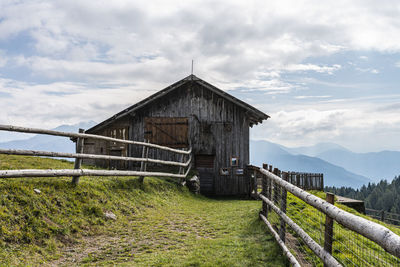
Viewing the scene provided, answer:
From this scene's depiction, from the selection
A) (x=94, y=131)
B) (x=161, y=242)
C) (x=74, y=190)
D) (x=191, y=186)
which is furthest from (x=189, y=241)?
(x=94, y=131)

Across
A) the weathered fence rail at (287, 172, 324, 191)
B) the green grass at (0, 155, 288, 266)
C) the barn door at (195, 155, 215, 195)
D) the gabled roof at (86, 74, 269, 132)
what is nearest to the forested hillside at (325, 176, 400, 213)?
the weathered fence rail at (287, 172, 324, 191)

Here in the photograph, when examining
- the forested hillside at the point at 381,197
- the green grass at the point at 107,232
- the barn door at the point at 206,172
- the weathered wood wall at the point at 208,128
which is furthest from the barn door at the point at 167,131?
the forested hillside at the point at 381,197

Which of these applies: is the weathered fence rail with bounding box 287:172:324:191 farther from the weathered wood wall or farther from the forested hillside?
the forested hillside

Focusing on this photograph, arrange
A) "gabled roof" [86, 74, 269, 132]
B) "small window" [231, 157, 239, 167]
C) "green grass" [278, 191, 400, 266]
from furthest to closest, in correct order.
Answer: "small window" [231, 157, 239, 167], "gabled roof" [86, 74, 269, 132], "green grass" [278, 191, 400, 266]

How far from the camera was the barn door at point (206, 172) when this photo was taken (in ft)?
62.4

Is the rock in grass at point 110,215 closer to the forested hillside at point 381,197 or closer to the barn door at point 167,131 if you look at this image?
the barn door at point 167,131

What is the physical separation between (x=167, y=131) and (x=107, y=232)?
40.0 ft

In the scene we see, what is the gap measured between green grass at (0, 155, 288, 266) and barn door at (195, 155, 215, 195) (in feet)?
30.5

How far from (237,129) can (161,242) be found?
13139 mm

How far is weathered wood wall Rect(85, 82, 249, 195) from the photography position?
19.1 meters

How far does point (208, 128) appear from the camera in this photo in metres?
19.2

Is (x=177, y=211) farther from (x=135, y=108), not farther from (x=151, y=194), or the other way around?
(x=135, y=108)

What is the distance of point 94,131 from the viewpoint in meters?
19.2

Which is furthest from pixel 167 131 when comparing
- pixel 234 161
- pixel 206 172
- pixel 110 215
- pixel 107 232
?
pixel 107 232
